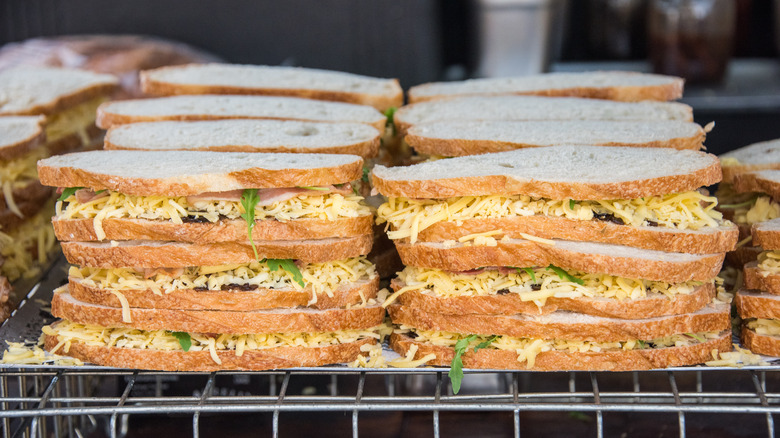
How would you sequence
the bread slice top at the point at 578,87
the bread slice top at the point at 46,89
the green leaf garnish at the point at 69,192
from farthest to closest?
the bread slice top at the point at 46,89, the bread slice top at the point at 578,87, the green leaf garnish at the point at 69,192

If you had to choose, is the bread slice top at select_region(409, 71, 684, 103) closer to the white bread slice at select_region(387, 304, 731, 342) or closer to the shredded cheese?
the white bread slice at select_region(387, 304, 731, 342)

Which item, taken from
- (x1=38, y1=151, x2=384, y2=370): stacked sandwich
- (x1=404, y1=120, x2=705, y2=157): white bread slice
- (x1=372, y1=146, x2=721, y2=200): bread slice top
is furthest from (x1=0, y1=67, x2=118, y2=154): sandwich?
(x1=372, y1=146, x2=721, y2=200): bread slice top

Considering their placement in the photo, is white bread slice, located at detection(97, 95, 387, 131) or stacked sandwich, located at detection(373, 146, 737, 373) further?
white bread slice, located at detection(97, 95, 387, 131)

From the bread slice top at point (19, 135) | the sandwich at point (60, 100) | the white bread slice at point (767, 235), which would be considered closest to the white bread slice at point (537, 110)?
the white bread slice at point (767, 235)

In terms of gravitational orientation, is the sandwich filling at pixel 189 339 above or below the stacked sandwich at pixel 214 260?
below

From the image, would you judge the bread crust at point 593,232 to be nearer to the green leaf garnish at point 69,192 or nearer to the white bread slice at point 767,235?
the white bread slice at point 767,235

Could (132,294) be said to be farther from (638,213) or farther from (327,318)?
(638,213)
